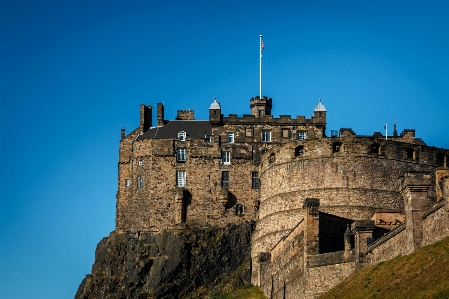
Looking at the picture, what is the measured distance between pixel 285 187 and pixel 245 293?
28.1 ft

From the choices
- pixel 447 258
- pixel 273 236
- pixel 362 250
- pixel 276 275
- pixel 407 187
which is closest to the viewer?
pixel 447 258

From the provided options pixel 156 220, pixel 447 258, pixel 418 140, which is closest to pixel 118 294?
pixel 156 220

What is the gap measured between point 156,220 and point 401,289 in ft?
138

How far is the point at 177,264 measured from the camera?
86375mm

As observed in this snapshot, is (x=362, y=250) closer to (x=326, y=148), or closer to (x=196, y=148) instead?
(x=326, y=148)

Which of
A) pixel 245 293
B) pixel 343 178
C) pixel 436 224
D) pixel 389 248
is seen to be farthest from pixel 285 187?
pixel 436 224

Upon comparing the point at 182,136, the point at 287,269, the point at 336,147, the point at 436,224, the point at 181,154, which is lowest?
the point at 287,269

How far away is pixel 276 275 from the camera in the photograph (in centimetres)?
7519

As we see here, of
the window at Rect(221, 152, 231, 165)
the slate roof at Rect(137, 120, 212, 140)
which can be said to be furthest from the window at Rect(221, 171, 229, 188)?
the slate roof at Rect(137, 120, 212, 140)

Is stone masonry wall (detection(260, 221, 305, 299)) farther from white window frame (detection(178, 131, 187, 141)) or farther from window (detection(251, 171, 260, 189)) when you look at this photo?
white window frame (detection(178, 131, 187, 141))

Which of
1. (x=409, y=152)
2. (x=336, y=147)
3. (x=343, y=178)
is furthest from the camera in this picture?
(x=409, y=152)

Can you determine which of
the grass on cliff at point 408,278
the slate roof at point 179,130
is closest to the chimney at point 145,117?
the slate roof at point 179,130

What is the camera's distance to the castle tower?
9256cm

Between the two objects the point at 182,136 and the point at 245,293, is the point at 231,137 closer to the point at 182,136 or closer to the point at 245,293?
the point at 182,136
